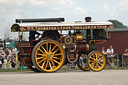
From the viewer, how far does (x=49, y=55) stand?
58.3ft

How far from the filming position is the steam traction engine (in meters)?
17.5

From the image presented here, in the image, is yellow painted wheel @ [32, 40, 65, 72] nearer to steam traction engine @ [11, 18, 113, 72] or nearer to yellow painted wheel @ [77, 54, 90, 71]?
steam traction engine @ [11, 18, 113, 72]

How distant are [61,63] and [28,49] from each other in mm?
1646

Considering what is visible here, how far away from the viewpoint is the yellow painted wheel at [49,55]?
1752 centimetres

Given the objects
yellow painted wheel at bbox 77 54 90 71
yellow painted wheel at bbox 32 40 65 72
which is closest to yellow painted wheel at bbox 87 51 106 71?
yellow painted wheel at bbox 77 54 90 71

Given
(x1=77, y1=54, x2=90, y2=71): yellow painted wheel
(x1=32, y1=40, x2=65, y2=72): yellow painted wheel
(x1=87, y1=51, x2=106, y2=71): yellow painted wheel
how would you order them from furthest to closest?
(x1=77, y1=54, x2=90, y2=71): yellow painted wheel
(x1=87, y1=51, x2=106, y2=71): yellow painted wheel
(x1=32, y1=40, x2=65, y2=72): yellow painted wheel

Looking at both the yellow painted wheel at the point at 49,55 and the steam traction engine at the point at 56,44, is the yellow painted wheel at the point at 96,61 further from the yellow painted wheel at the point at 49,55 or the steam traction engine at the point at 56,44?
Answer: the yellow painted wheel at the point at 49,55

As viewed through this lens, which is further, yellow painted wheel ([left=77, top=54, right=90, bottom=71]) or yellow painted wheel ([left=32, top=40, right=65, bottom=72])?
yellow painted wheel ([left=77, top=54, right=90, bottom=71])

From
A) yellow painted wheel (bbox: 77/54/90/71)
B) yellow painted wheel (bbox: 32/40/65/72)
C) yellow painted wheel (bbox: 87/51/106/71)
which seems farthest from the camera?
yellow painted wheel (bbox: 77/54/90/71)

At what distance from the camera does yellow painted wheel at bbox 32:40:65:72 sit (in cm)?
1752

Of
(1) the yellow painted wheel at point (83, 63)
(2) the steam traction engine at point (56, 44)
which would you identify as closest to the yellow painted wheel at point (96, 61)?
(2) the steam traction engine at point (56, 44)

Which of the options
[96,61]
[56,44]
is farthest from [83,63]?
[56,44]

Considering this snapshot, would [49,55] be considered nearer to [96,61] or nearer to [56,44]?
[56,44]

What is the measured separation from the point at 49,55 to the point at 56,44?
58 cm
